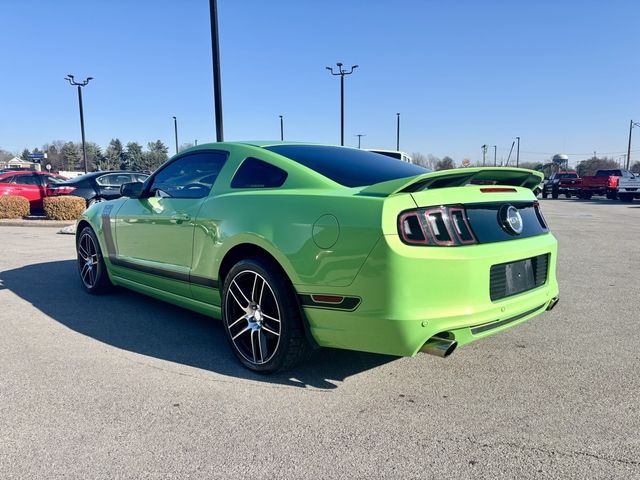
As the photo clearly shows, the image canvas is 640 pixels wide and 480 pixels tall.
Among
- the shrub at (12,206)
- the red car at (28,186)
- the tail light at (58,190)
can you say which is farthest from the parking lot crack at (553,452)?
the red car at (28,186)

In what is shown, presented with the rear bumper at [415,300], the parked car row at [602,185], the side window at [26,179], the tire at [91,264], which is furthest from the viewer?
the parked car row at [602,185]

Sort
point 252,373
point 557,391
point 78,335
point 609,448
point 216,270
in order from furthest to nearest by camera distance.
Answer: point 78,335, point 216,270, point 252,373, point 557,391, point 609,448

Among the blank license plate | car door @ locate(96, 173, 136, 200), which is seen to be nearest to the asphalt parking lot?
the blank license plate

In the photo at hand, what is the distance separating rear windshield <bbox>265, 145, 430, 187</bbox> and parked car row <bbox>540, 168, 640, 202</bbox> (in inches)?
1042

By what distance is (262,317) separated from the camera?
323 cm

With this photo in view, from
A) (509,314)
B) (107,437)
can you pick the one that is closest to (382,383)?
(509,314)

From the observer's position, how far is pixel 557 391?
297 cm

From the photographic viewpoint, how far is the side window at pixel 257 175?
3340mm

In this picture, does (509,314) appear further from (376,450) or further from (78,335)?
(78,335)

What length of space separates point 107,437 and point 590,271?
6.24 m

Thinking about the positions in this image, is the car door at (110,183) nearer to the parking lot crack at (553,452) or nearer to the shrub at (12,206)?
the shrub at (12,206)

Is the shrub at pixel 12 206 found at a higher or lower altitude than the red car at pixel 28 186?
lower

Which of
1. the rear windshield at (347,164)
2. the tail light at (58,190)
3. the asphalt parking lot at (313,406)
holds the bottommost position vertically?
the asphalt parking lot at (313,406)

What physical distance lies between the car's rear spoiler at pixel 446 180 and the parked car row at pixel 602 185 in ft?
87.7
